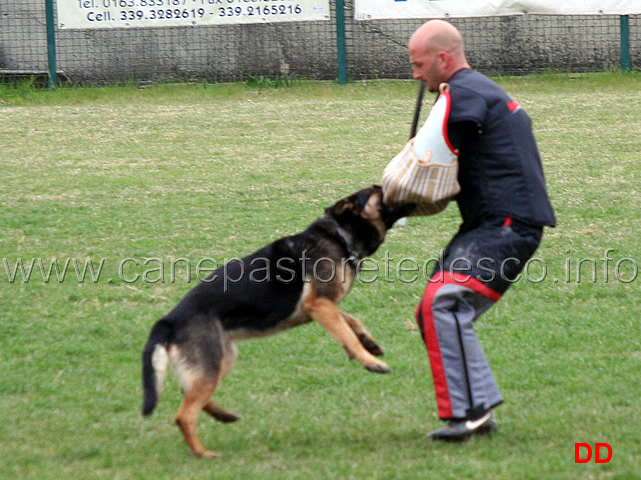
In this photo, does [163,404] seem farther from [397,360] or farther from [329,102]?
[329,102]

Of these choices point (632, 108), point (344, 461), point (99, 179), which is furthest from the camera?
point (632, 108)

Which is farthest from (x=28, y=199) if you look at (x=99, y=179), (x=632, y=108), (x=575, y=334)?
(x=632, y=108)

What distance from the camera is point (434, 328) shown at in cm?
399

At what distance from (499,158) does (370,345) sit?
3.82ft

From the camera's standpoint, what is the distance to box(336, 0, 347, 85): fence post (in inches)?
574

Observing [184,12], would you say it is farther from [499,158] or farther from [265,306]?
[499,158]

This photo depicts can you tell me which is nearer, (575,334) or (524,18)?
(575,334)

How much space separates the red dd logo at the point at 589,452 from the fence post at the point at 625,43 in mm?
11391

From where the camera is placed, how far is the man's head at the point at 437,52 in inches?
157

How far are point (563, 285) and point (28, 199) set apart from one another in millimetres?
5409

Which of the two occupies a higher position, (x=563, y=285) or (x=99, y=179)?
(x=99, y=179)

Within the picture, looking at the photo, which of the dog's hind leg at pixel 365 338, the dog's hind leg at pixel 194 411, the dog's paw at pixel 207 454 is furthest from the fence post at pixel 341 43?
the dog's paw at pixel 207 454

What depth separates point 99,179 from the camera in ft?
32.6

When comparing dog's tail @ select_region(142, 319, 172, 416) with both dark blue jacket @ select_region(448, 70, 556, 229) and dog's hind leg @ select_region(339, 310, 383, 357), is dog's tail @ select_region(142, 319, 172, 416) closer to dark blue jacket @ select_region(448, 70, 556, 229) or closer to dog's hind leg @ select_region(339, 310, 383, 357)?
dog's hind leg @ select_region(339, 310, 383, 357)
